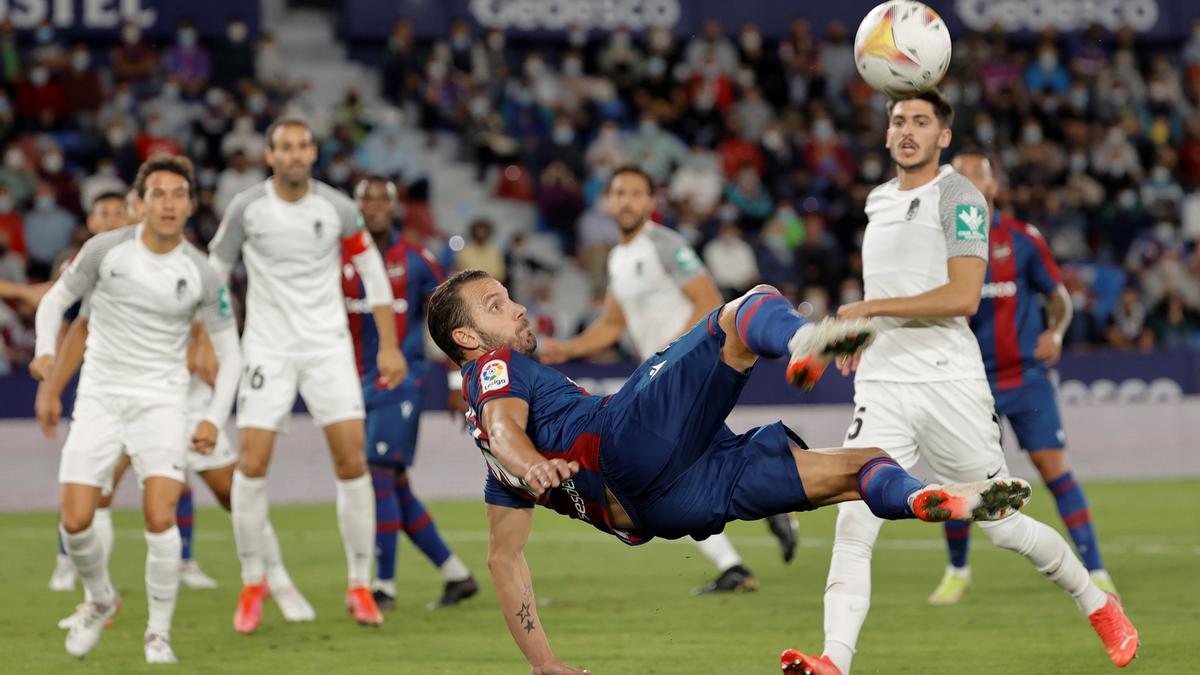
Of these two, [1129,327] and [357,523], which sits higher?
[357,523]

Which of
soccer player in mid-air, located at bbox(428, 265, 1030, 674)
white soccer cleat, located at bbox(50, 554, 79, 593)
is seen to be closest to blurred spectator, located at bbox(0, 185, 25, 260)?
white soccer cleat, located at bbox(50, 554, 79, 593)

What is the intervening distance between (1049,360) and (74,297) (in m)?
5.24

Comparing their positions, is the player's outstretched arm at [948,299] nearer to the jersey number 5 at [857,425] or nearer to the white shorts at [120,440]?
the jersey number 5 at [857,425]

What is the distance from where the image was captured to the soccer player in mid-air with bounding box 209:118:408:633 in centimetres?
882

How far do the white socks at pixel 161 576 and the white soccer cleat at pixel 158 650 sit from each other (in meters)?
0.02

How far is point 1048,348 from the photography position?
9.16m

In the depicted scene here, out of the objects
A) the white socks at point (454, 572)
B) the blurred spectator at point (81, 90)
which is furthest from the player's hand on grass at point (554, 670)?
the blurred spectator at point (81, 90)

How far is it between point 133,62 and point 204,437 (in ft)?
47.1

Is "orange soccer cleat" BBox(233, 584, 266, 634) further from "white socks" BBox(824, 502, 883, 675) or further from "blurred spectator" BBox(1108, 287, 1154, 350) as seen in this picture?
"blurred spectator" BBox(1108, 287, 1154, 350)

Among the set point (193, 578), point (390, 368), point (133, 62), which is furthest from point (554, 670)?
point (133, 62)

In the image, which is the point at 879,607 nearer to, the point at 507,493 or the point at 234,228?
the point at 507,493

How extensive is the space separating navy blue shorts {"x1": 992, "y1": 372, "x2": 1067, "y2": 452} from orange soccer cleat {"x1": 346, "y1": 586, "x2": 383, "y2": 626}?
3650mm

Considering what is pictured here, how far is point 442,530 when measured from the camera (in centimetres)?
1345

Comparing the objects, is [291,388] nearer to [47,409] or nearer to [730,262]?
[47,409]
